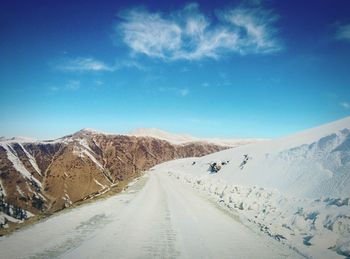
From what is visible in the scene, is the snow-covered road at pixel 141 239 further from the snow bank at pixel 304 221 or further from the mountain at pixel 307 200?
→ the mountain at pixel 307 200

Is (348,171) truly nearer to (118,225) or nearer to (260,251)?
(260,251)

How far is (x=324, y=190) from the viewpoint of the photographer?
57.1 feet

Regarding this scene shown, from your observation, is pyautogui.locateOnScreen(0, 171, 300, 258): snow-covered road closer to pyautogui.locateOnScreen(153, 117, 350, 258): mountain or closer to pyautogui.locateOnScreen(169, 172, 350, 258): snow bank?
pyautogui.locateOnScreen(169, 172, 350, 258): snow bank

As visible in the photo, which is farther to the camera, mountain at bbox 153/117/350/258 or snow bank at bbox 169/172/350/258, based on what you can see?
mountain at bbox 153/117/350/258

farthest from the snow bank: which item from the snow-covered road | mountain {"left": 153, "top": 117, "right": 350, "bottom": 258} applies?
the snow-covered road

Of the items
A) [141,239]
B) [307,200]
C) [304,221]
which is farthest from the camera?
[307,200]

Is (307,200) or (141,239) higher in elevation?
(307,200)

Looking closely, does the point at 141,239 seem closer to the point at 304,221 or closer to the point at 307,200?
the point at 304,221

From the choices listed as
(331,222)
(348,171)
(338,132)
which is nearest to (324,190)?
(348,171)

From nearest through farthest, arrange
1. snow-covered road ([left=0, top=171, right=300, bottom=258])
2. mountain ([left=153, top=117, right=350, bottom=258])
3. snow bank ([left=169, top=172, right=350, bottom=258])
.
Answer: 1. snow-covered road ([left=0, top=171, right=300, bottom=258])
2. snow bank ([left=169, top=172, right=350, bottom=258])
3. mountain ([left=153, top=117, right=350, bottom=258])

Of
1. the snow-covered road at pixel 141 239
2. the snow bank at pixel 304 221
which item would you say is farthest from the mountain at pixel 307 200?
the snow-covered road at pixel 141 239

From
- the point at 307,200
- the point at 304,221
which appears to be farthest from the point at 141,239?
the point at 307,200

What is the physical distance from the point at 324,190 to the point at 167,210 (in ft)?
29.3

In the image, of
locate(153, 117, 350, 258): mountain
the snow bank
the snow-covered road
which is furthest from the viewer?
locate(153, 117, 350, 258): mountain
